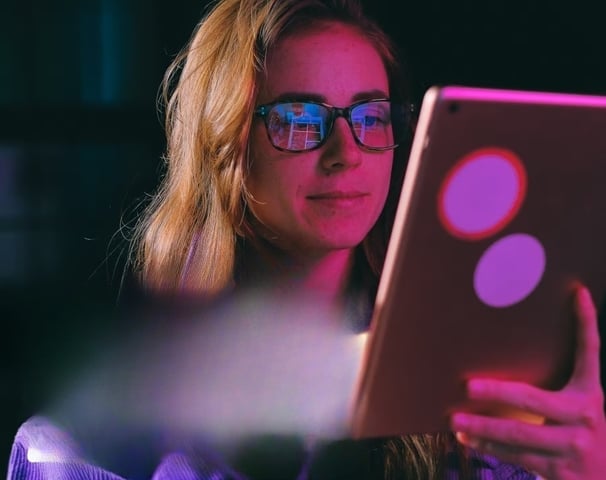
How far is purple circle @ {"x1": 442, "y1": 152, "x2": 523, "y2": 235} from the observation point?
2.21 feet

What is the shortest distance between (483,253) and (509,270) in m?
0.04

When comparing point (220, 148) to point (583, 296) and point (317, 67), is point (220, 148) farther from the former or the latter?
point (583, 296)

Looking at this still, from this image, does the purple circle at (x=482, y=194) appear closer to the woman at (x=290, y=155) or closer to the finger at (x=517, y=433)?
the finger at (x=517, y=433)

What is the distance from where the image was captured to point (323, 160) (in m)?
1.10

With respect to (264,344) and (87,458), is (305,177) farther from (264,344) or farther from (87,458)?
(87,458)

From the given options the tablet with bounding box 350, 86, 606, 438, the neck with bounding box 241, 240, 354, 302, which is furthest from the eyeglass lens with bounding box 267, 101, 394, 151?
the tablet with bounding box 350, 86, 606, 438

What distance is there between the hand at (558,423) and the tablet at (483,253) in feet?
0.06

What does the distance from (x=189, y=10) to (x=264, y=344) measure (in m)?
0.61

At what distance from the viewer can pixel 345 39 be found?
1151 millimetres

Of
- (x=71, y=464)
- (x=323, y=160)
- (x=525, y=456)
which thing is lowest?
(x=71, y=464)

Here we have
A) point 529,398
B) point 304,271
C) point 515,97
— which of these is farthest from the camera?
point 304,271

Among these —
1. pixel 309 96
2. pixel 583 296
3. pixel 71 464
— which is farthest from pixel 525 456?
pixel 71 464

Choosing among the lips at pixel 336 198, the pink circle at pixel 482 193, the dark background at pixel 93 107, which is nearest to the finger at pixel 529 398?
the pink circle at pixel 482 193

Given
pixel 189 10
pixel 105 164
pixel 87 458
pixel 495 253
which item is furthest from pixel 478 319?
pixel 105 164
